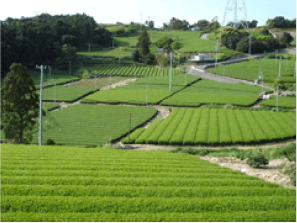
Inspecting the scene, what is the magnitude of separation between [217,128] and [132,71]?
67120mm

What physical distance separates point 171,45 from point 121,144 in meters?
108

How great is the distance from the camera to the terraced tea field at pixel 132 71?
9606 centimetres

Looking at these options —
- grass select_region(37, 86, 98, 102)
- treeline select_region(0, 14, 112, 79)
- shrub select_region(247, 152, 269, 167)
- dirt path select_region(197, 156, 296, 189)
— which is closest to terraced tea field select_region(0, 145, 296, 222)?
dirt path select_region(197, 156, 296, 189)

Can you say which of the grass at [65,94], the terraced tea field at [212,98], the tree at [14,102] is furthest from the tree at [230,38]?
the tree at [14,102]

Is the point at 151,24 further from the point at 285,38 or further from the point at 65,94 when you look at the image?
the point at 65,94

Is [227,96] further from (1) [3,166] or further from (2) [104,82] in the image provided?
(1) [3,166]

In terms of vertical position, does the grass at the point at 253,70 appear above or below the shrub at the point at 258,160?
above

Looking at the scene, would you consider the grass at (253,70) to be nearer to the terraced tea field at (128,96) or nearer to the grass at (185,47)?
the grass at (185,47)

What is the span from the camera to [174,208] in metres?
10.2

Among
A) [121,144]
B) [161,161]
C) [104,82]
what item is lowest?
[121,144]

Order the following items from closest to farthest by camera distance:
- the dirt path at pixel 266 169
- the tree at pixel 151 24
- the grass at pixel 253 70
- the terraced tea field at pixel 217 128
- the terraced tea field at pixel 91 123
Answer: the dirt path at pixel 266 169, the terraced tea field at pixel 91 123, the terraced tea field at pixel 217 128, the grass at pixel 253 70, the tree at pixel 151 24

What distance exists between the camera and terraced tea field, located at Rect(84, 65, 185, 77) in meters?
96.1

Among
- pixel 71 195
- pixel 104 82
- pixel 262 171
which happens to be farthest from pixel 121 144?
pixel 104 82

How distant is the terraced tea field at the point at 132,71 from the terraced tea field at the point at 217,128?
52921 millimetres
